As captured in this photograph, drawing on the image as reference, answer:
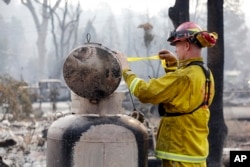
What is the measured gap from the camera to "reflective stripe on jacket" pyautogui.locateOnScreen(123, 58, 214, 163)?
4027 mm

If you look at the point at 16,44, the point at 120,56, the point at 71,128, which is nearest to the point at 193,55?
the point at 120,56

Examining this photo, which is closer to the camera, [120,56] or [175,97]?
[175,97]

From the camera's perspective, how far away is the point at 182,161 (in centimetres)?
417

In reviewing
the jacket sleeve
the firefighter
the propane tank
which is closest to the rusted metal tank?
the propane tank

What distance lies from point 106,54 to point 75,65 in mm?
281

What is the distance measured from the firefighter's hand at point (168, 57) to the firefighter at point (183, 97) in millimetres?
364

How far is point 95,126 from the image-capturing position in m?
4.20

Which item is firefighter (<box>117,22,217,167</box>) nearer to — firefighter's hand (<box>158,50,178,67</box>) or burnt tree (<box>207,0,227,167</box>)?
firefighter's hand (<box>158,50,178,67</box>)

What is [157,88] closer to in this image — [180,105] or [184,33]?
[180,105]

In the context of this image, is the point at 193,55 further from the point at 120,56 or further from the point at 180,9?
the point at 180,9

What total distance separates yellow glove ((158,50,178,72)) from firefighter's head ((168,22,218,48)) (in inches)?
14.9

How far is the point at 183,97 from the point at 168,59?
2.44 ft

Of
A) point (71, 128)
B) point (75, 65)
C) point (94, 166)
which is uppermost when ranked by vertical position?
point (75, 65)

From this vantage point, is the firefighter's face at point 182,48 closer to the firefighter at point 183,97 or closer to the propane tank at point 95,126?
the firefighter at point 183,97
